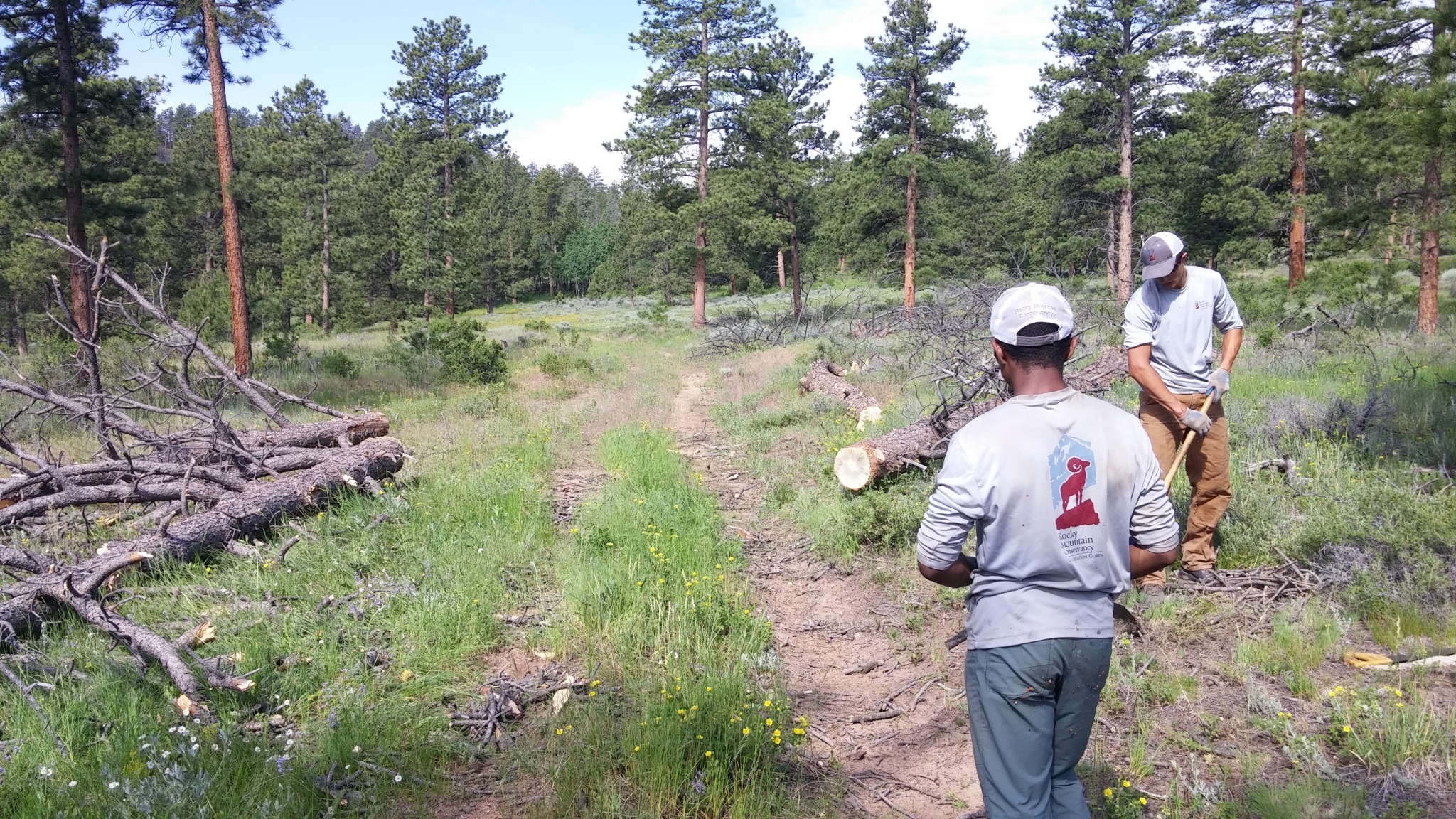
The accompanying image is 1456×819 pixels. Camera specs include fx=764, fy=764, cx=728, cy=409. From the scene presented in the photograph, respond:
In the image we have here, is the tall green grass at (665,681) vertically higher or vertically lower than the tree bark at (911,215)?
lower

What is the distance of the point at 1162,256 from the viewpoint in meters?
4.54

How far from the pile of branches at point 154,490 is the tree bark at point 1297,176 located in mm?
20354

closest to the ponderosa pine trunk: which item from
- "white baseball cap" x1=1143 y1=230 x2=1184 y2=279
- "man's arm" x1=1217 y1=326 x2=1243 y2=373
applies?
"man's arm" x1=1217 y1=326 x2=1243 y2=373

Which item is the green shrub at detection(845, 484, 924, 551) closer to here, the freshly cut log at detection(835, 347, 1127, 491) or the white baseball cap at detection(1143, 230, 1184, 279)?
the freshly cut log at detection(835, 347, 1127, 491)

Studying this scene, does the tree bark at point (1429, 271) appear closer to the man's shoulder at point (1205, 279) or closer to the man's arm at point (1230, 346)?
the man's arm at point (1230, 346)

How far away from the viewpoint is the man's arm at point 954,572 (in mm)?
2217

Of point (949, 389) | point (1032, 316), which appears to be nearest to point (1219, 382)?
point (1032, 316)

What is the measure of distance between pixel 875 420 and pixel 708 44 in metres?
23.7

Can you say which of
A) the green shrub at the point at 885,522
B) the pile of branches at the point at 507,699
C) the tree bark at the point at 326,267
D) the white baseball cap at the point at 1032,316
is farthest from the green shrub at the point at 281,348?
the white baseball cap at the point at 1032,316

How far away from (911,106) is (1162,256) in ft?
74.9

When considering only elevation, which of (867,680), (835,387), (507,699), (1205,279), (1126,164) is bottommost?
(867,680)

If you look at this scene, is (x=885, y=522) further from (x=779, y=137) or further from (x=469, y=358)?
(x=779, y=137)

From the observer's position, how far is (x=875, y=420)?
9.41m

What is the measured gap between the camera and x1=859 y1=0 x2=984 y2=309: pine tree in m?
24.2
